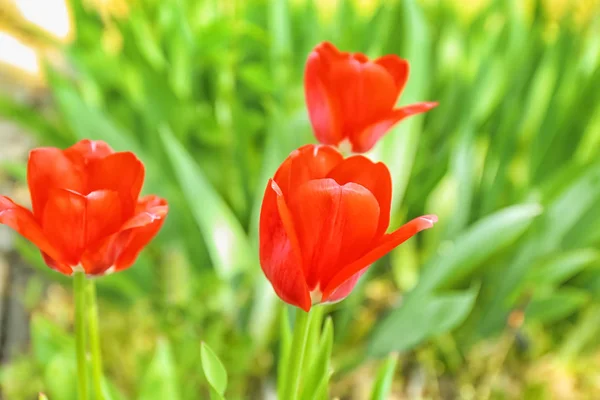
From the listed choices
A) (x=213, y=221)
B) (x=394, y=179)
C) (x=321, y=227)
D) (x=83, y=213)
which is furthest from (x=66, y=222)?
(x=394, y=179)

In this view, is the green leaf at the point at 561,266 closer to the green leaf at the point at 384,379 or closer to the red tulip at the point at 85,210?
the green leaf at the point at 384,379

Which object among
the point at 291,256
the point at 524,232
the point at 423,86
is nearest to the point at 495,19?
the point at 423,86

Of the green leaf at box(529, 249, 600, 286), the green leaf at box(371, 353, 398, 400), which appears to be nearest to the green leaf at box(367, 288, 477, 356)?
the green leaf at box(529, 249, 600, 286)

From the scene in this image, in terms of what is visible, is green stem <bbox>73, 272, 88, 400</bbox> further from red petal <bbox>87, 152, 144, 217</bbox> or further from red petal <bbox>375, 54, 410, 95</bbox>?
red petal <bbox>375, 54, 410, 95</bbox>

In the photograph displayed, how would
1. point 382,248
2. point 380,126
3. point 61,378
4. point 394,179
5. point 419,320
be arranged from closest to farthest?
point 382,248
point 380,126
point 61,378
point 419,320
point 394,179

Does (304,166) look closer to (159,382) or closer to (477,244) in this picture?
(159,382)
